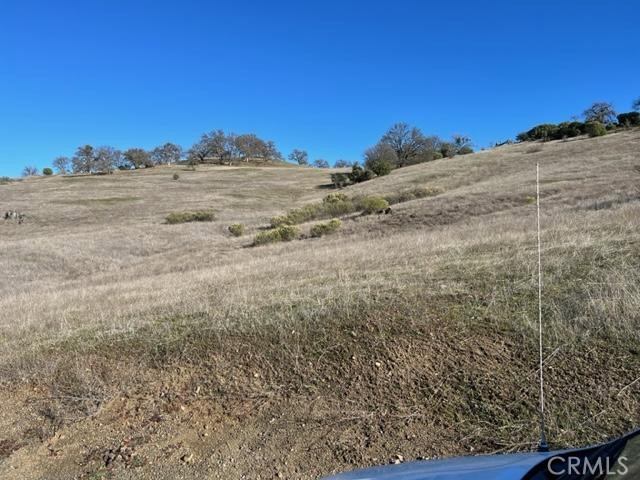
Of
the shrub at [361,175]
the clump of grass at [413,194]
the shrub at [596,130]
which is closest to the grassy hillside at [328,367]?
the clump of grass at [413,194]

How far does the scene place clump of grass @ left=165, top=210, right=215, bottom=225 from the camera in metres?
31.5

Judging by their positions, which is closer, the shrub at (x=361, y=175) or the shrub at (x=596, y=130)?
the shrub at (x=596, y=130)

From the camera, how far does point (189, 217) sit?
106ft

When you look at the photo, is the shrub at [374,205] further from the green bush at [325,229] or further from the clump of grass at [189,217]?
the clump of grass at [189,217]

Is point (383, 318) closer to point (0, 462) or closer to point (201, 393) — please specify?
point (201, 393)

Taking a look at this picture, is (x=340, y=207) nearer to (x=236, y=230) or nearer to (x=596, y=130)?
(x=236, y=230)

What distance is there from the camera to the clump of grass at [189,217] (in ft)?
103

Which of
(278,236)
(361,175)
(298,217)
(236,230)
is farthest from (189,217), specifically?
(361,175)

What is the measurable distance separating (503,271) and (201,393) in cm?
456

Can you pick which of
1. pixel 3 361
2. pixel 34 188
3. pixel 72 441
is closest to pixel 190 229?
pixel 3 361

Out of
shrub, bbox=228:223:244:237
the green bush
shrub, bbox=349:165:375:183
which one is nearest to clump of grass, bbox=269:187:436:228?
shrub, bbox=228:223:244:237

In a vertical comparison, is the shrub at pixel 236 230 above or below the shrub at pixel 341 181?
below

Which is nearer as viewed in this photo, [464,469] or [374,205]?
[464,469]

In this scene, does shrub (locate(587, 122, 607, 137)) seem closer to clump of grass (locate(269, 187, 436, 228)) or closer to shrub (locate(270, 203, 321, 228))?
clump of grass (locate(269, 187, 436, 228))
